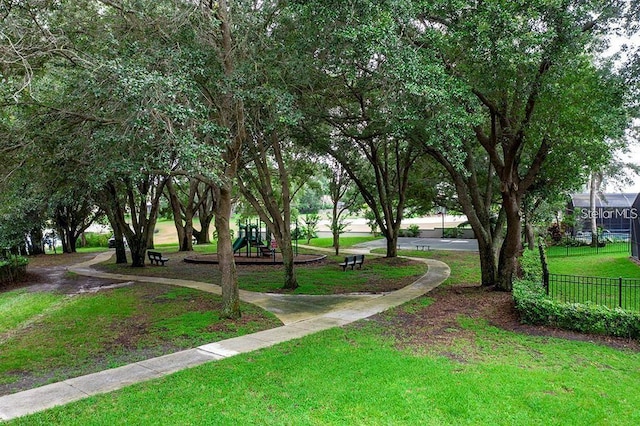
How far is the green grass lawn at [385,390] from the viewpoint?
5055 millimetres

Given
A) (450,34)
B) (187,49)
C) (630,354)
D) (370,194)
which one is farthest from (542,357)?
(370,194)

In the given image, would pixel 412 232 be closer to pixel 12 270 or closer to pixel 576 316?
pixel 12 270

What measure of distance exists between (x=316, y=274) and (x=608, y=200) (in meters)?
23.9

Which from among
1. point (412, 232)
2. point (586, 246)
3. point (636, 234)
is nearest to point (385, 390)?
point (636, 234)

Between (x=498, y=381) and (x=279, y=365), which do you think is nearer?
(x=498, y=381)

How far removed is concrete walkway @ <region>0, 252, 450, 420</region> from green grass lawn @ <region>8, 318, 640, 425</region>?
0.41 meters

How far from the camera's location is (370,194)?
2462cm

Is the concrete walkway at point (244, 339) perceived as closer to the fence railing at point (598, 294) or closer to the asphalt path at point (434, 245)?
the fence railing at point (598, 294)

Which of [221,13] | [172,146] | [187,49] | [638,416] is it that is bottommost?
[638,416]

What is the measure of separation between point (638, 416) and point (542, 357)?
2145 millimetres

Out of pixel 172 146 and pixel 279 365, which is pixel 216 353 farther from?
pixel 172 146

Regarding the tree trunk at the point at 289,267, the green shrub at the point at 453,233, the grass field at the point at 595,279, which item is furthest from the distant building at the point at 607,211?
the tree trunk at the point at 289,267

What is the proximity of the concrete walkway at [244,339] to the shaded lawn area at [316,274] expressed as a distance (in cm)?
89

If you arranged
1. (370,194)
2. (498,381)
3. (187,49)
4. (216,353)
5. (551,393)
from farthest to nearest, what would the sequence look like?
(370,194) → (187,49) → (216,353) → (498,381) → (551,393)
